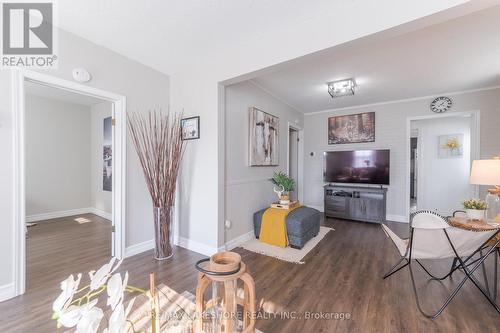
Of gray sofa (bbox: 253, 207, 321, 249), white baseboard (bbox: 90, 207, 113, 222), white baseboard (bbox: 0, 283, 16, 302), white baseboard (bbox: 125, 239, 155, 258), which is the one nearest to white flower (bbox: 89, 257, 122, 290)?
white baseboard (bbox: 0, 283, 16, 302)

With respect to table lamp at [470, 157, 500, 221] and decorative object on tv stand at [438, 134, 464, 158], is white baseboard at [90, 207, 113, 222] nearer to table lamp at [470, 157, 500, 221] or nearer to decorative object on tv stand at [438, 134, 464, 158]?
table lamp at [470, 157, 500, 221]

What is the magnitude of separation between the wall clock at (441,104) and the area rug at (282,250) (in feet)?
11.0

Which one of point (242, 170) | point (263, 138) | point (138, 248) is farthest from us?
point (263, 138)

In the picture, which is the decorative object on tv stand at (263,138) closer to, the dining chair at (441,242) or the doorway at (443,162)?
the dining chair at (441,242)

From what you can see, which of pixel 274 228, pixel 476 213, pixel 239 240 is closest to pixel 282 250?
pixel 274 228

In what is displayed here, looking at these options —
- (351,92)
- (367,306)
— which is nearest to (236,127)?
(351,92)

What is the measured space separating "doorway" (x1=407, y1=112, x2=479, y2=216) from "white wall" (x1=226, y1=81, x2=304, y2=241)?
345cm

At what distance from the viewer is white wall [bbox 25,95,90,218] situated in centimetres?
464

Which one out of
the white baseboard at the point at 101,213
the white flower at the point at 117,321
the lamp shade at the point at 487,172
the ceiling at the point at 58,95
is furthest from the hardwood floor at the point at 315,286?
the ceiling at the point at 58,95

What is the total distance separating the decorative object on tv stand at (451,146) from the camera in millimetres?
5027

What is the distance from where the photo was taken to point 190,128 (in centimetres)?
313

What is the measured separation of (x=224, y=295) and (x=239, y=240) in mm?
2509

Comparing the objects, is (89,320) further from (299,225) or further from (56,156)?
(56,156)

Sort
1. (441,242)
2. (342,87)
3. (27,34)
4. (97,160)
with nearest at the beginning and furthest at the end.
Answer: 1. (441,242)
2. (27,34)
3. (342,87)
4. (97,160)
